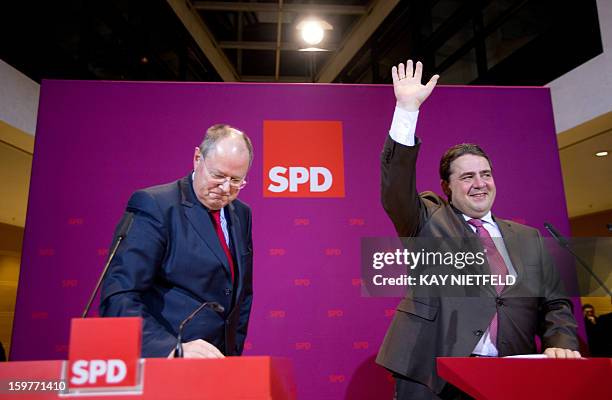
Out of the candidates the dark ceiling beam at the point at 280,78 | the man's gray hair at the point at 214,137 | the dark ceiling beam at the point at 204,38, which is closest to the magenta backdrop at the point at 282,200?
the man's gray hair at the point at 214,137

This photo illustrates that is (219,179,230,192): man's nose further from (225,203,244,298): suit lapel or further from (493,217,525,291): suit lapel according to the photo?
(493,217,525,291): suit lapel

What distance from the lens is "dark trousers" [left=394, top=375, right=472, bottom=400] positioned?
1673 mm

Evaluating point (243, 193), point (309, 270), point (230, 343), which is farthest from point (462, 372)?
point (243, 193)

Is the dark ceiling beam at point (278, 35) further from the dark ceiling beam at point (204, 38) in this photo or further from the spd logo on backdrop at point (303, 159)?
the spd logo on backdrop at point (303, 159)

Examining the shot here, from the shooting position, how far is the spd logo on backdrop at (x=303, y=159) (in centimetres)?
312

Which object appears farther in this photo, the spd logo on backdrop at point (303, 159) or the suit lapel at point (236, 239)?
the spd logo on backdrop at point (303, 159)

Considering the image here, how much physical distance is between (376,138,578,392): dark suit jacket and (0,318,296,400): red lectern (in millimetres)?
996

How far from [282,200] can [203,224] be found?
143 centimetres

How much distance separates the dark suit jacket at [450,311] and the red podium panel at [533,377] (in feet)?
1.94

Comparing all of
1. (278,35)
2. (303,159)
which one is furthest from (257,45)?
(303,159)

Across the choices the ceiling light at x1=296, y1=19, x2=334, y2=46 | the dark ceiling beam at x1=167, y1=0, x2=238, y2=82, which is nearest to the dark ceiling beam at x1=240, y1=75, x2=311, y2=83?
the dark ceiling beam at x1=167, y1=0, x2=238, y2=82

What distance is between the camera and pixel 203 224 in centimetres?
169

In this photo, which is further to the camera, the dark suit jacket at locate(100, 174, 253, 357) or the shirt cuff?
the shirt cuff

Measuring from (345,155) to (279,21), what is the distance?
350 cm
